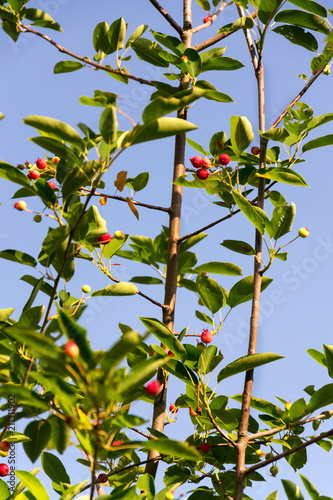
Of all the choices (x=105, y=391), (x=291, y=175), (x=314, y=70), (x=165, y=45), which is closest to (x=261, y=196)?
(x=291, y=175)

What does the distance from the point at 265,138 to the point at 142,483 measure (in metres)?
1.14

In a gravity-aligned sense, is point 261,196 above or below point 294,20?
below

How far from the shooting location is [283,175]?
6.17 feet

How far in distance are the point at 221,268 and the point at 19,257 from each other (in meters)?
0.83

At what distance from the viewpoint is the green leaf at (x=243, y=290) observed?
1.94 meters

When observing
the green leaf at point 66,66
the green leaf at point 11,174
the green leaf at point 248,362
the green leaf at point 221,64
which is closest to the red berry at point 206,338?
the green leaf at point 248,362

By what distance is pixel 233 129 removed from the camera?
1.95m

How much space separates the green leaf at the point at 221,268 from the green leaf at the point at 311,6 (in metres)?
0.92

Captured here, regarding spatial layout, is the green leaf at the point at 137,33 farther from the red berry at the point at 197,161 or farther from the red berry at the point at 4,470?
the red berry at the point at 4,470

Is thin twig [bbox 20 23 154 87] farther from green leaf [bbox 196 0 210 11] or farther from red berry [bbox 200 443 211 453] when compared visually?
red berry [bbox 200 443 211 453]

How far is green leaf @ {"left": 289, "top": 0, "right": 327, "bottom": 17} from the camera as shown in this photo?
6.48ft

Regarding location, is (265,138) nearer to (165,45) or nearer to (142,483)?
(165,45)

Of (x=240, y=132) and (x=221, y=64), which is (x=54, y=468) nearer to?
(x=240, y=132)

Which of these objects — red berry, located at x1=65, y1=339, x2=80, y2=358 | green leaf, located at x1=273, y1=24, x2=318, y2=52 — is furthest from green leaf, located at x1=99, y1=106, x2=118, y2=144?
green leaf, located at x1=273, y1=24, x2=318, y2=52
